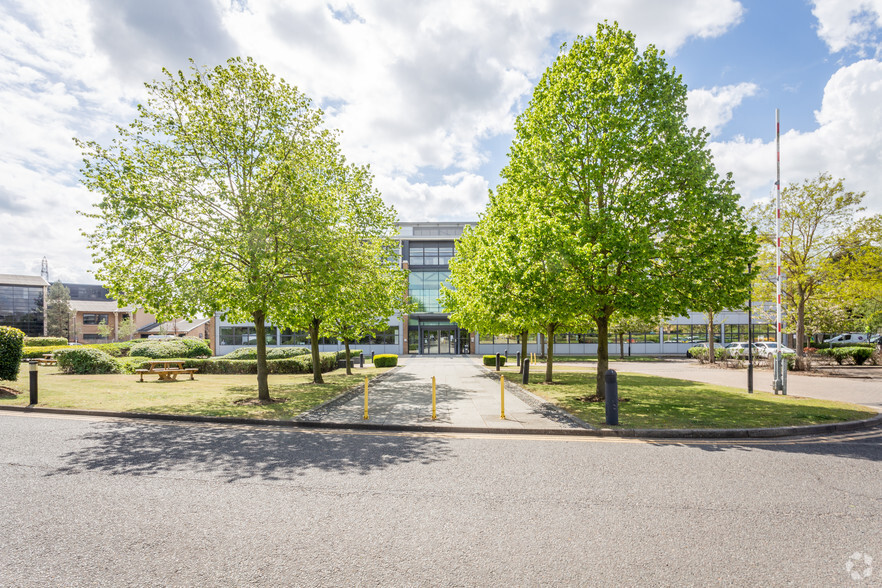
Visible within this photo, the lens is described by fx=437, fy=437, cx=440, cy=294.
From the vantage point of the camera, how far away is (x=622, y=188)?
12047mm

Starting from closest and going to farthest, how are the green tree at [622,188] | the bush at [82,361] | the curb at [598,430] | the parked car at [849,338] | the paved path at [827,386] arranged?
the curb at [598,430]
the green tree at [622,188]
the paved path at [827,386]
the bush at [82,361]
the parked car at [849,338]

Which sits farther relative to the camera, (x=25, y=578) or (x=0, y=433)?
(x=0, y=433)

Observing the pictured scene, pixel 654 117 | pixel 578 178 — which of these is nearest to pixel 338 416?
pixel 578 178

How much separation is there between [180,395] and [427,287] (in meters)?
34.8

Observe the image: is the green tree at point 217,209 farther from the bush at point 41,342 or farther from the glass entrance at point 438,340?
the glass entrance at point 438,340

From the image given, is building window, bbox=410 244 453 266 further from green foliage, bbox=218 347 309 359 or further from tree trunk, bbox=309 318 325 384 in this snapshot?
tree trunk, bbox=309 318 325 384

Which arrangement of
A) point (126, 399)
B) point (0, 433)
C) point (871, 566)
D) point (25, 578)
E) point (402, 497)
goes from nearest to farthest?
point (25, 578), point (871, 566), point (402, 497), point (0, 433), point (126, 399)

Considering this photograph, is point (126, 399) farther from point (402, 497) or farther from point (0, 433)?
point (402, 497)

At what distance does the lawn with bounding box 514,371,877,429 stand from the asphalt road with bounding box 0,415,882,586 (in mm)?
1890

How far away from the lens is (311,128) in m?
13.0

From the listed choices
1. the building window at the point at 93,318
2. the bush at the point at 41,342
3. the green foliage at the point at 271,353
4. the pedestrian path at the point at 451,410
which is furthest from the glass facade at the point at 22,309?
the pedestrian path at the point at 451,410

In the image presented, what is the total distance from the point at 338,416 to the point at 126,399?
22.8 feet

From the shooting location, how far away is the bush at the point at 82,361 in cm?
2028

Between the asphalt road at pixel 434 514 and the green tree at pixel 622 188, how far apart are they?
4628 millimetres
